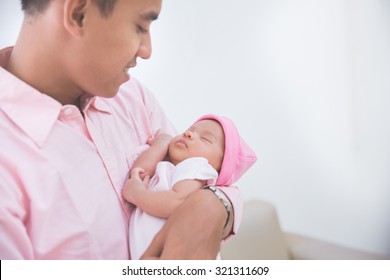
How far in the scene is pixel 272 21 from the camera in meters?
1.10

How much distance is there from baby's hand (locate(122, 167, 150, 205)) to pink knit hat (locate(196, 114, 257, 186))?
0.55ft

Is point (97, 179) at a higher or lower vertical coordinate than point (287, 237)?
higher

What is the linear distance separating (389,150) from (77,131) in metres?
0.95

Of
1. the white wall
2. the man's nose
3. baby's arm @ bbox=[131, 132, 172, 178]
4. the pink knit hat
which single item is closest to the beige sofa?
the white wall

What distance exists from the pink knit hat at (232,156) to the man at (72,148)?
79 millimetres

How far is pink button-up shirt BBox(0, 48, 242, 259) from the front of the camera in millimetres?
609

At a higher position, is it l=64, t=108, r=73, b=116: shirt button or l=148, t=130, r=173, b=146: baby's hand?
l=64, t=108, r=73, b=116: shirt button

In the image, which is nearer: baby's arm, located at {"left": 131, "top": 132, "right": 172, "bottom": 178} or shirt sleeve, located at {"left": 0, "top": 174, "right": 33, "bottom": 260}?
shirt sleeve, located at {"left": 0, "top": 174, "right": 33, "bottom": 260}

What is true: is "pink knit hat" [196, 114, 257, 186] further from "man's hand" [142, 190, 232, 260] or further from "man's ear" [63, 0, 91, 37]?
"man's ear" [63, 0, 91, 37]

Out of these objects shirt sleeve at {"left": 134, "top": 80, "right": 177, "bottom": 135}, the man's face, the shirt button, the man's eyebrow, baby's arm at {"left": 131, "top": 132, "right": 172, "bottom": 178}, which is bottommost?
baby's arm at {"left": 131, "top": 132, "right": 172, "bottom": 178}

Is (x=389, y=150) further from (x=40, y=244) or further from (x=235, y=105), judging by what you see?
(x=40, y=244)

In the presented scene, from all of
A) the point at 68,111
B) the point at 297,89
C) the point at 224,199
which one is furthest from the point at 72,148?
the point at 297,89

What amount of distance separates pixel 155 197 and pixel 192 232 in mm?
95
